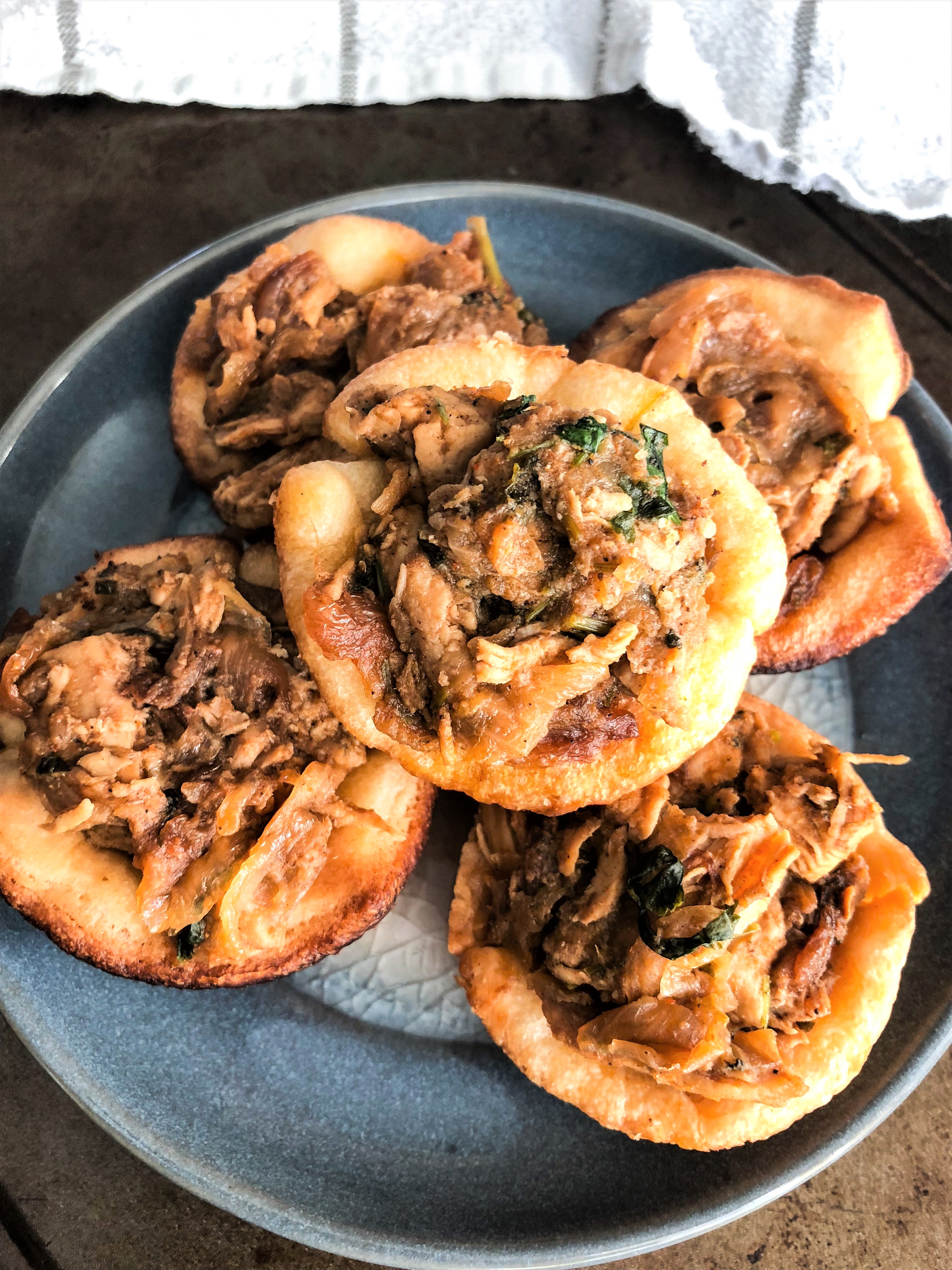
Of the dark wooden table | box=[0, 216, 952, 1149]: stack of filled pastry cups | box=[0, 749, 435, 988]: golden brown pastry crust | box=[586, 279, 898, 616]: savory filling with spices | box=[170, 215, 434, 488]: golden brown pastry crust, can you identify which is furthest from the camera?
the dark wooden table

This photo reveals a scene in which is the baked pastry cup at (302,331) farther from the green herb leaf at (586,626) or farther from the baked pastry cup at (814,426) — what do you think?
the green herb leaf at (586,626)

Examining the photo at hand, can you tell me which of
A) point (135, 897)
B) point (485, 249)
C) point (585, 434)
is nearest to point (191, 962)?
point (135, 897)

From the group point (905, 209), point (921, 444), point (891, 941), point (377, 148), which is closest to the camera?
point (891, 941)

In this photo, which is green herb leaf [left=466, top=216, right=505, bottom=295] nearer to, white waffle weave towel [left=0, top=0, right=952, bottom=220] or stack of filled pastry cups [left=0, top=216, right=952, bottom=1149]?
stack of filled pastry cups [left=0, top=216, right=952, bottom=1149]

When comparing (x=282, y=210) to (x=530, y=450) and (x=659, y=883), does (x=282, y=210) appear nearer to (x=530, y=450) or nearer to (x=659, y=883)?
(x=530, y=450)

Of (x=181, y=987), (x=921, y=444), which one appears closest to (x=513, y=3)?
(x=921, y=444)

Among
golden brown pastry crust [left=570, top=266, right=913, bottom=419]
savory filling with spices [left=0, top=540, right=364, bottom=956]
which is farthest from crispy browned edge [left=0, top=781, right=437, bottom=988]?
golden brown pastry crust [left=570, top=266, right=913, bottom=419]

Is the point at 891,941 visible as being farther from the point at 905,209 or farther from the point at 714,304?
the point at 905,209
